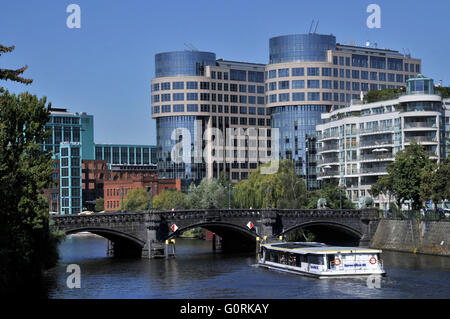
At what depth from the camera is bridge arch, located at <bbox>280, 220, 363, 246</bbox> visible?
437ft

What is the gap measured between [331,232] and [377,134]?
83.5 ft

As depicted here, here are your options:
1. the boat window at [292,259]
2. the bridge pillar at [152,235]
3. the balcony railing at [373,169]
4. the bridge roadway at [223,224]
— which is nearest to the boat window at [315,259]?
the boat window at [292,259]

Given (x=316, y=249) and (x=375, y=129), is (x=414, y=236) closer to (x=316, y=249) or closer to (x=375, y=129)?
(x=316, y=249)

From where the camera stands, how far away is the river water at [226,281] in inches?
3078

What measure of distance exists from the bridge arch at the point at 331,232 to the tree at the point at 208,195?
30104mm

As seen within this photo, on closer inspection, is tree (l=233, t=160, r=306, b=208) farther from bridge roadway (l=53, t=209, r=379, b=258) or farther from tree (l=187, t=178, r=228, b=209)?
tree (l=187, t=178, r=228, b=209)

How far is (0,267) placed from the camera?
222ft

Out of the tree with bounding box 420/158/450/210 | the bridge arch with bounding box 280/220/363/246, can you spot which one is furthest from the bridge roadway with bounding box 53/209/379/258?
the tree with bounding box 420/158/450/210

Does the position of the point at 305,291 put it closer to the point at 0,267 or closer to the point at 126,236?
the point at 0,267

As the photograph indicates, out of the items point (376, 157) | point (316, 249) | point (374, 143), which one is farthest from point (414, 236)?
point (374, 143)

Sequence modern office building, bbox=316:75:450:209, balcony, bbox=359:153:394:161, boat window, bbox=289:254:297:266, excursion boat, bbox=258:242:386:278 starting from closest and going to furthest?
1. excursion boat, bbox=258:242:386:278
2. boat window, bbox=289:254:297:266
3. modern office building, bbox=316:75:450:209
4. balcony, bbox=359:153:394:161

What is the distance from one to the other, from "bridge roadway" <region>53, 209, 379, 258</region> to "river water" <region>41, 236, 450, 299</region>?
15.4 ft
